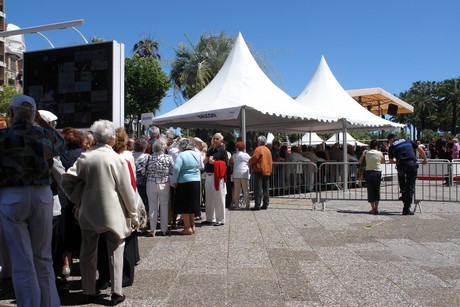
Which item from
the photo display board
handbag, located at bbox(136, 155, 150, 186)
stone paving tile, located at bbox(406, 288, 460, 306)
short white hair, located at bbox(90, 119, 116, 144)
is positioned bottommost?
stone paving tile, located at bbox(406, 288, 460, 306)

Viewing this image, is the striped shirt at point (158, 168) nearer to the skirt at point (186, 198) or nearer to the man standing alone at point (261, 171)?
the skirt at point (186, 198)

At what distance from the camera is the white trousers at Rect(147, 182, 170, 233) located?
27.8 ft

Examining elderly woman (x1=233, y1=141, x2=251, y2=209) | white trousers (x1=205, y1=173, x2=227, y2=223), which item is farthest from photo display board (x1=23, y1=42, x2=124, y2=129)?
elderly woman (x1=233, y1=141, x2=251, y2=209)

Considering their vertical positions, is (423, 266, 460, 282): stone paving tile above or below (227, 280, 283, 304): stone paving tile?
above

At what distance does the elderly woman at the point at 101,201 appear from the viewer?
4645mm

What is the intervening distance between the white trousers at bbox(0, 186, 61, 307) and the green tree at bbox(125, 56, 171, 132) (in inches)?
1254

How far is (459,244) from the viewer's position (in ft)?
25.0

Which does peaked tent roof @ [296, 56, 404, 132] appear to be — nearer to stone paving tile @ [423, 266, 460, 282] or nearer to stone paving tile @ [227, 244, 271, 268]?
stone paving tile @ [227, 244, 271, 268]

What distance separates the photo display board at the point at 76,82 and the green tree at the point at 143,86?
2691 centimetres

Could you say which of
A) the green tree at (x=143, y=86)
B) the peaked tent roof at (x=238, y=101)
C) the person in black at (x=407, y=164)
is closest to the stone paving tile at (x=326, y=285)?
the person in black at (x=407, y=164)

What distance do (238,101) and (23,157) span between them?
10.4m

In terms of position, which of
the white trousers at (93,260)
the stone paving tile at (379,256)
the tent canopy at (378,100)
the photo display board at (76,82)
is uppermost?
the tent canopy at (378,100)

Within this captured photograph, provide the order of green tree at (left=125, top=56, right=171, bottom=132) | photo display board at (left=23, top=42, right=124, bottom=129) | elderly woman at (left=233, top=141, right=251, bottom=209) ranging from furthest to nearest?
1. green tree at (left=125, top=56, right=171, bottom=132)
2. elderly woman at (left=233, top=141, right=251, bottom=209)
3. photo display board at (left=23, top=42, right=124, bottom=129)

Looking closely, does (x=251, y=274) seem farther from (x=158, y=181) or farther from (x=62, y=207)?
(x=158, y=181)
